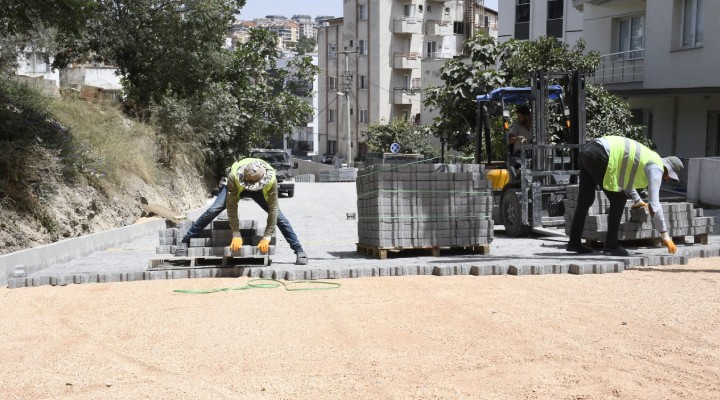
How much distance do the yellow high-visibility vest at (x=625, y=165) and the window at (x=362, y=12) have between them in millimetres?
61002

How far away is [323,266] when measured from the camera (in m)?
11.5

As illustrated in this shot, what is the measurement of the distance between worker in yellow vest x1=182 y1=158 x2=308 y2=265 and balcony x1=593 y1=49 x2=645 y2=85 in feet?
66.2

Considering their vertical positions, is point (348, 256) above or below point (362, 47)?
below

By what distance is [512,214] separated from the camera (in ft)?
51.0

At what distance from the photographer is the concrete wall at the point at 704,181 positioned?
19453mm

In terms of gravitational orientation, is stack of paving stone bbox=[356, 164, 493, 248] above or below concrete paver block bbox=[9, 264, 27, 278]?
above

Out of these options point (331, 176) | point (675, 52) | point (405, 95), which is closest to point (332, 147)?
point (405, 95)

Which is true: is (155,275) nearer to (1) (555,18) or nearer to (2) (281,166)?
(2) (281,166)

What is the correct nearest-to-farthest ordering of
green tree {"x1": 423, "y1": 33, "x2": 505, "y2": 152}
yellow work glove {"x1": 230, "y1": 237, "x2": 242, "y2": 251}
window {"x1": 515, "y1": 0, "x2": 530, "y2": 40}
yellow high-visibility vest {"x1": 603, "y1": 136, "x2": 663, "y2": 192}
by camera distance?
yellow work glove {"x1": 230, "y1": 237, "x2": 242, "y2": 251}, yellow high-visibility vest {"x1": 603, "y1": 136, "x2": 663, "y2": 192}, green tree {"x1": 423, "y1": 33, "x2": 505, "y2": 152}, window {"x1": 515, "y1": 0, "x2": 530, "y2": 40}

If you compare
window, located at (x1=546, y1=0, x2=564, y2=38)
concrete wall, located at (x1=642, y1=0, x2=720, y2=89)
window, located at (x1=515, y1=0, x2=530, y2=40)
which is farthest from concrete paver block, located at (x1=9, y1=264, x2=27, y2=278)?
window, located at (x1=515, y1=0, x2=530, y2=40)

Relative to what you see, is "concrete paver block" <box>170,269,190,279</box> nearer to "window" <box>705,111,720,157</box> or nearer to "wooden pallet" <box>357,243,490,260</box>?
"wooden pallet" <box>357,243,490,260</box>

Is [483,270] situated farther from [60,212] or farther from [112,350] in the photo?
[60,212]

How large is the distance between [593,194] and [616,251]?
895mm

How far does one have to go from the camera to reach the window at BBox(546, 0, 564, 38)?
4331 cm
